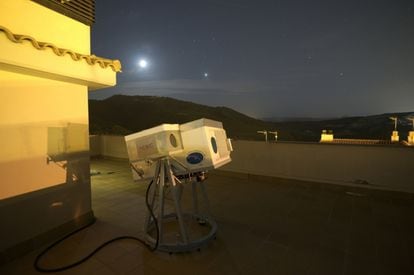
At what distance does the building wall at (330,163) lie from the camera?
5129 mm

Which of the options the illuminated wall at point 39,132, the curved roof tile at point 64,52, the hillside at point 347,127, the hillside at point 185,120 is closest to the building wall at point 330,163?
the curved roof tile at point 64,52

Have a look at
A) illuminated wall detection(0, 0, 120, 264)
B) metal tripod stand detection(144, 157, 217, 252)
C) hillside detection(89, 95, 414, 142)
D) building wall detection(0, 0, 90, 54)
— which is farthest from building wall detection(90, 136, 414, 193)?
hillside detection(89, 95, 414, 142)

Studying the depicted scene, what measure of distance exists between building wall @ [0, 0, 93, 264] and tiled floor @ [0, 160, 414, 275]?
399 mm

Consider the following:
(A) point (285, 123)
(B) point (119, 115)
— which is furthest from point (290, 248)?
(A) point (285, 123)

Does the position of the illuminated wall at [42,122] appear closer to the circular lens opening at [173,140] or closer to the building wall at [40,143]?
the building wall at [40,143]

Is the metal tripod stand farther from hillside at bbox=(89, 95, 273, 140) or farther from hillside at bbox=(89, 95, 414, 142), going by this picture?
hillside at bbox=(89, 95, 273, 140)

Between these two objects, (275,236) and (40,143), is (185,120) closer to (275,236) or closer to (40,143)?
(40,143)

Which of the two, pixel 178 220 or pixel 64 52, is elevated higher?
pixel 64 52

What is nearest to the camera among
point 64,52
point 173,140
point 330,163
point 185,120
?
point 173,140

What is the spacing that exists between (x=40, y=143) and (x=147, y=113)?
163 ft

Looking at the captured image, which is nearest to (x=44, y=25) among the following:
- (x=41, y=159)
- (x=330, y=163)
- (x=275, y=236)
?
(x=41, y=159)

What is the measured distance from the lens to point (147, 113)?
51.7 meters

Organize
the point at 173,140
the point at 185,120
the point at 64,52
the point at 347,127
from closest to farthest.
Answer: the point at 173,140, the point at 64,52, the point at 347,127, the point at 185,120

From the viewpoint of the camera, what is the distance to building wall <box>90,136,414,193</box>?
5.13m
